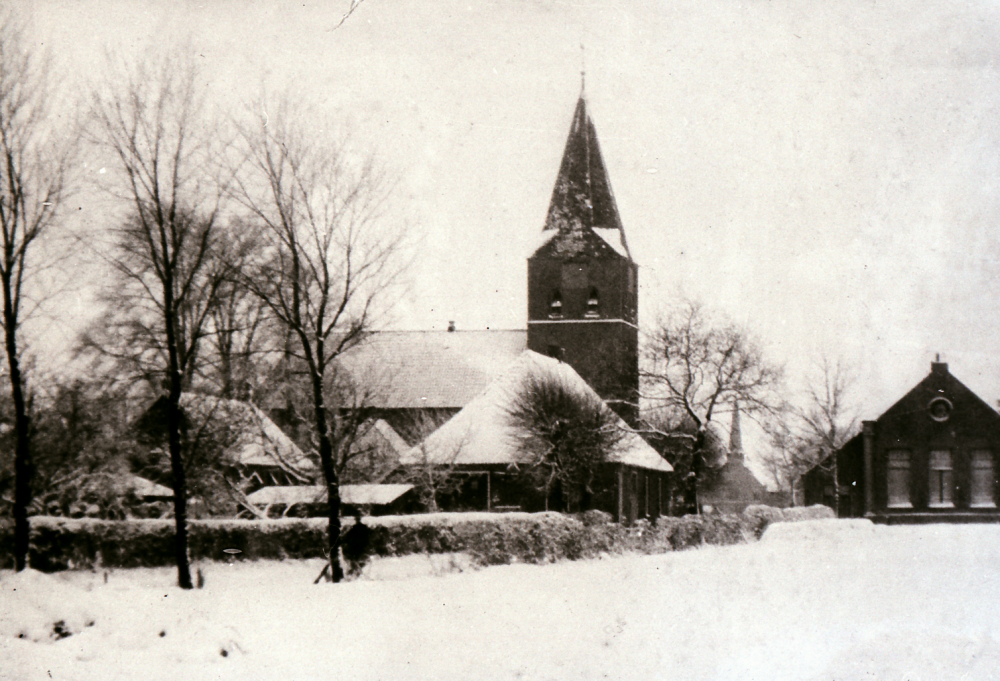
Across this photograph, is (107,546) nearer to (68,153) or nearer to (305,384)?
(305,384)

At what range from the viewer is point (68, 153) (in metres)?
16.7

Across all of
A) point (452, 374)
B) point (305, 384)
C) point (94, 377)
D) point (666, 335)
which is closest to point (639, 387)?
point (666, 335)

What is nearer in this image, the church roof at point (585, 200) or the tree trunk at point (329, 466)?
the tree trunk at point (329, 466)

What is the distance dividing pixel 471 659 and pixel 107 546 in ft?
53.9

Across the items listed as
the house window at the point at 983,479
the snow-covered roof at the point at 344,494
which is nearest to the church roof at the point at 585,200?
the snow-covered roof at the point at 344,494

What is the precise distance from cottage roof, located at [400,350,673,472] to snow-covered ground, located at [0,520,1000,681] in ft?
50.2

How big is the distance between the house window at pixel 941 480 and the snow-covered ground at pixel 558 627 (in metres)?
9.72

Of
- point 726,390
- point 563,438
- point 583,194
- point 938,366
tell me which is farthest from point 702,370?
point 938,366

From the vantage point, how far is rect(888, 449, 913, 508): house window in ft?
94.9

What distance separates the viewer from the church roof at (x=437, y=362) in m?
50.7

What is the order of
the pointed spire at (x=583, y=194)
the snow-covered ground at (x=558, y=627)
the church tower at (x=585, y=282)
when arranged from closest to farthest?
1. the snow-covered ground at (x=558, y=627)
2. the pointed spire at (x=583, y=194)
3. the church tower at (x=585, y=282)

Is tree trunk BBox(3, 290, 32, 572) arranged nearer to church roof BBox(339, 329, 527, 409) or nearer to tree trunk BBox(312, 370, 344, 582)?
tree trunk BBox(312, 370, 344, 582)

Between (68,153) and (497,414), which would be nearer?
(68,153)

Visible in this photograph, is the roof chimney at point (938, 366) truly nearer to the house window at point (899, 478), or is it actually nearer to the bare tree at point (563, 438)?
the house window at point (899, 478)
